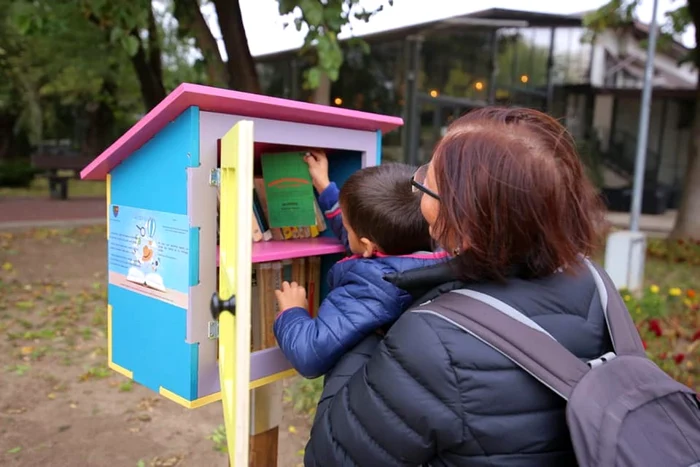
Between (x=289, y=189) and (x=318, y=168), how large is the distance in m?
0.13

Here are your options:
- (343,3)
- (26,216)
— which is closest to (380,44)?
(26,216)

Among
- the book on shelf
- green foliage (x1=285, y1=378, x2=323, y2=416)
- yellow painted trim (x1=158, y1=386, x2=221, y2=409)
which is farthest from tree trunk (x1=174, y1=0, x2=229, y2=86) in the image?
yellow painted trim (x1=158, y1=386, x2=221, y2=409)

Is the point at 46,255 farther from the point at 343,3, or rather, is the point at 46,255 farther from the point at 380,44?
the point at 380,44

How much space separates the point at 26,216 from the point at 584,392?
11583mm

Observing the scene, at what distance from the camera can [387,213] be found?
1578mm

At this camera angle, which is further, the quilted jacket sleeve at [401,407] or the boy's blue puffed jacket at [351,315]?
the boy's blue puffed jacket at [351,315]

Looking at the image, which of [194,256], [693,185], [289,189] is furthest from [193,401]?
[693,185]

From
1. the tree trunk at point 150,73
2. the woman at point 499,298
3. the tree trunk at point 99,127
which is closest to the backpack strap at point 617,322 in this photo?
the woman at point 499,298

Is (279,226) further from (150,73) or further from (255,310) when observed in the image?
(150,73)

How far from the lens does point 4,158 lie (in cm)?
2088

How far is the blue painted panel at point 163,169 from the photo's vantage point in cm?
146

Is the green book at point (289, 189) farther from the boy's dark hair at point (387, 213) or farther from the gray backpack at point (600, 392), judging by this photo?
the gray backpack at point (600, 392)

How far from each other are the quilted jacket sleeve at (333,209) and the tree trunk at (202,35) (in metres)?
3.52

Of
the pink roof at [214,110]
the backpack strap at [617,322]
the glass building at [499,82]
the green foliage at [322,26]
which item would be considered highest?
the glass building at [499,82]
